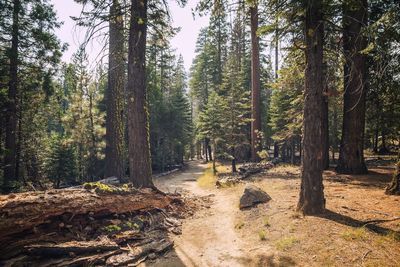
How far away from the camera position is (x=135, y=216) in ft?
24.8

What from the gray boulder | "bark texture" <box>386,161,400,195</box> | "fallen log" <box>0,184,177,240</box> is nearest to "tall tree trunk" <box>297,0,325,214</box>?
the gray boulder

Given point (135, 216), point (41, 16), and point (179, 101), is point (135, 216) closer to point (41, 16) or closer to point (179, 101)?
point (41, 16)

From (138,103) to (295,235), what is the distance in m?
6.69

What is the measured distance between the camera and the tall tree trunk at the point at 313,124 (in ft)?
22.8

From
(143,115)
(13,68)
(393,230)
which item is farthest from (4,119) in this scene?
(393,230)

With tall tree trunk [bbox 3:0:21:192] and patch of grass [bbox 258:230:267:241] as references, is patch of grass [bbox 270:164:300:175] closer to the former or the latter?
patch of grass [bbox 258:230:267:241]

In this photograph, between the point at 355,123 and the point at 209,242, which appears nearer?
the point at 209,242

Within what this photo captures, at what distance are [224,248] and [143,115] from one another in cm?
554

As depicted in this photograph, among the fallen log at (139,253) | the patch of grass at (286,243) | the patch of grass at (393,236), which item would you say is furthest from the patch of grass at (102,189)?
the patch of grass at (393,236)

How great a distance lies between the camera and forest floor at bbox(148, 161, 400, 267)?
491 cm

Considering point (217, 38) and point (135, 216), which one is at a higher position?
point (217, 38)

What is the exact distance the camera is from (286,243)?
18.4 ft

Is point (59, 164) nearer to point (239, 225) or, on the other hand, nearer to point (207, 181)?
point (207, 181)

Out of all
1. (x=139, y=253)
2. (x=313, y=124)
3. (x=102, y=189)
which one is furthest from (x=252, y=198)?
(x=102, y=189)
